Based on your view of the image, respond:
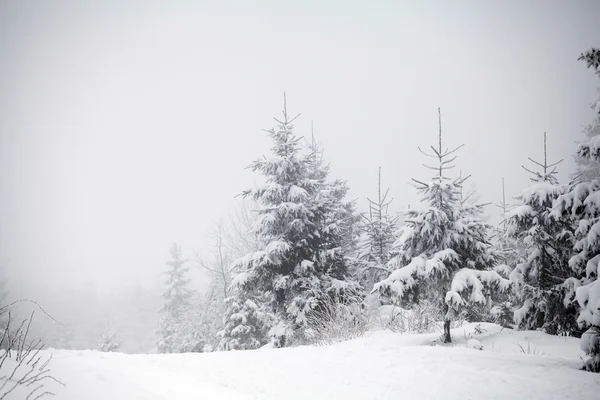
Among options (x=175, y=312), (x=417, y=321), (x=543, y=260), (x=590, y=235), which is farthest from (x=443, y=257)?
(x=175, y=312)

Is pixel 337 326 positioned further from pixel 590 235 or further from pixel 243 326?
pixel 243 326

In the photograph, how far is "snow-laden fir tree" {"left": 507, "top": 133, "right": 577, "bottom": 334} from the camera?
9.48 m

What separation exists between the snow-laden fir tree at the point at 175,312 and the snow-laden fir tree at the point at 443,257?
74.7 feet

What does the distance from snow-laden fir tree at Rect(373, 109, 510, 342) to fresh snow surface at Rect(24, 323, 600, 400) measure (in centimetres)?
127

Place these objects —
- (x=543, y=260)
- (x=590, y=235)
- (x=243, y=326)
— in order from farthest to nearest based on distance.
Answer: (x=243, y=326), (x=543, y=260), (x=590, y=235)

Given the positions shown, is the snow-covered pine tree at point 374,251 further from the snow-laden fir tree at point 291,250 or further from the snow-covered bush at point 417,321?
the snow-covered bush at point 417,321

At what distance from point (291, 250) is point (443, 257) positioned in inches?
233

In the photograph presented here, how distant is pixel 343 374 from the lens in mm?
6242

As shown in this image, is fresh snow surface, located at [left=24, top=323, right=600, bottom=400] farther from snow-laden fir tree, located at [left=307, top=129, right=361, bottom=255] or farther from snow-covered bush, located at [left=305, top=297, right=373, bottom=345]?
snow-laden fir tree, located at [left=307, top=129, right=361, bottom=255]

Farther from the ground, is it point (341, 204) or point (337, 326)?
point (341, 204)

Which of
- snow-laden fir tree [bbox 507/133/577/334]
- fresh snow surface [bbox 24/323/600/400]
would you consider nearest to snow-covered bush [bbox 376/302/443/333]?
snow-laden fir tree [bbox 507/133/577/334]

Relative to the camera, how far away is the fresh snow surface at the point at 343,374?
15.2 ft

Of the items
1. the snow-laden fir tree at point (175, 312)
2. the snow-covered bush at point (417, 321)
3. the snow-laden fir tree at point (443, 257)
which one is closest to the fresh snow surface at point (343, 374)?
the snow-laden fir tree at point (443, 257)

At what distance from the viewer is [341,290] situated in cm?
1249
